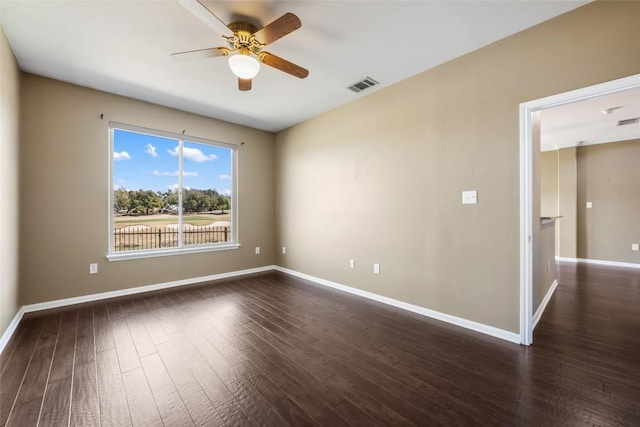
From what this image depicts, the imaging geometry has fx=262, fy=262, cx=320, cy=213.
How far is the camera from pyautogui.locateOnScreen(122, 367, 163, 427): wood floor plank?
4.92ft

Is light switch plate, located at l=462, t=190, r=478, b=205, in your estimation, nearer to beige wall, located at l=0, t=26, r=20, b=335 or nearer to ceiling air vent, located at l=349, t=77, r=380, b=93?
ceiling air vent, located at l=349, t=77, r=380, b=93

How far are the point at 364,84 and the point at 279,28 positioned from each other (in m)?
1.66

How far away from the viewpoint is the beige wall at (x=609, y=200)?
5.32 metres

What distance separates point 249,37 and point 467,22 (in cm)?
181

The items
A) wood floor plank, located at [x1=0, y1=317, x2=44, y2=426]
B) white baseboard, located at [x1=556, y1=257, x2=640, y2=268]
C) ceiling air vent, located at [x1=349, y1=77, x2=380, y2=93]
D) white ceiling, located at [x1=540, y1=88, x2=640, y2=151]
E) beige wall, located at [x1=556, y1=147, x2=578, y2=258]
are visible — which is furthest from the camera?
beige wall, located at [x1=556, y1=147, x2=578, y2=258]

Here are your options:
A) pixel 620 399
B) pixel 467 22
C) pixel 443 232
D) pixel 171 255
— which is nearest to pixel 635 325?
pixel 620 399

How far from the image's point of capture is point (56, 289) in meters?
3.18

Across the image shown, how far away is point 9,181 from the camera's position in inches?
99.4

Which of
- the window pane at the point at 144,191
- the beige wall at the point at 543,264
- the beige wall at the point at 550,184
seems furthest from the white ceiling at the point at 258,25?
the beige wall at the point at 550,184

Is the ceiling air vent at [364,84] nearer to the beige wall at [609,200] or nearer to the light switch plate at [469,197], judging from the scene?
the light switch plate at [469,197]

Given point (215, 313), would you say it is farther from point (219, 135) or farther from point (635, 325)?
point (635, 325)

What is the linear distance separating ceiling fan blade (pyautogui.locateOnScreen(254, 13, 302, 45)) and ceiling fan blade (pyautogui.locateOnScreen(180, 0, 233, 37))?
237mm

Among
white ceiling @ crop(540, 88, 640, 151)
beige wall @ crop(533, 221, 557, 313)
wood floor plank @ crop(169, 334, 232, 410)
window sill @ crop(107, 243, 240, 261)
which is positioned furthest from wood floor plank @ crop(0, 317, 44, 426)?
Answer: white ceiling @ crop(540, 88, 640, 151)

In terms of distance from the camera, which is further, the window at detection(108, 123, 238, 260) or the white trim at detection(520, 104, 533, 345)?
the window at detection(108, 123, 238, 260)
